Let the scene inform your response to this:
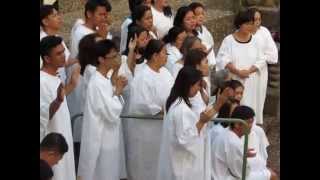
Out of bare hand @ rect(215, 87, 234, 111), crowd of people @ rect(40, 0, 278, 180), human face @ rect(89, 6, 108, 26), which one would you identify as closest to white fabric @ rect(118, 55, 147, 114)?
crowd of people @ rect(40, 0, 278, 180)

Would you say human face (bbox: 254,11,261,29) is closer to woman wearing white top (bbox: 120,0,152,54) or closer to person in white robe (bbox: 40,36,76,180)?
woman wearing white top (bbox: 120,0,152,54)

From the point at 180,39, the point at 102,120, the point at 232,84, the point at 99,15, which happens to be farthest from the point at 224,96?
the point at 99,15

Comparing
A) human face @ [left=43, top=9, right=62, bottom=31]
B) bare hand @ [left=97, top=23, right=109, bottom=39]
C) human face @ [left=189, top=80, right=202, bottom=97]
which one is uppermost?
human face @ [left=43, top=9, right=62, bottom=31]

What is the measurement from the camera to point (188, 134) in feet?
18.6

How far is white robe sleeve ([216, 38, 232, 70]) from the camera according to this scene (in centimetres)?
602

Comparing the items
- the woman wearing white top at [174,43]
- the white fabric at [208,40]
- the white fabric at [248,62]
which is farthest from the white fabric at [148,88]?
the white fabric at [248,62]

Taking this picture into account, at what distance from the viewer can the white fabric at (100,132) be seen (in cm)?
564

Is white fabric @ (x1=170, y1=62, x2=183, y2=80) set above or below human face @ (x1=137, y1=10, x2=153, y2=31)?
below

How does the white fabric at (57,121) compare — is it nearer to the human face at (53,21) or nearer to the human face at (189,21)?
the human face at (53,21)

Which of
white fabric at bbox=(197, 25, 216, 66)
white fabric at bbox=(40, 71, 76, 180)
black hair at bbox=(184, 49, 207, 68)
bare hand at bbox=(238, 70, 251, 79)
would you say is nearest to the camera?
white fabric at bbox=(40, 71, 76, 180)

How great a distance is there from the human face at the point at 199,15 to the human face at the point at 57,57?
0.84 metres

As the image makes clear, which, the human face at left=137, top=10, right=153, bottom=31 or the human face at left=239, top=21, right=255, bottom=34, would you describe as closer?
the human face at left=137, top=10, right=153, bottom=31
